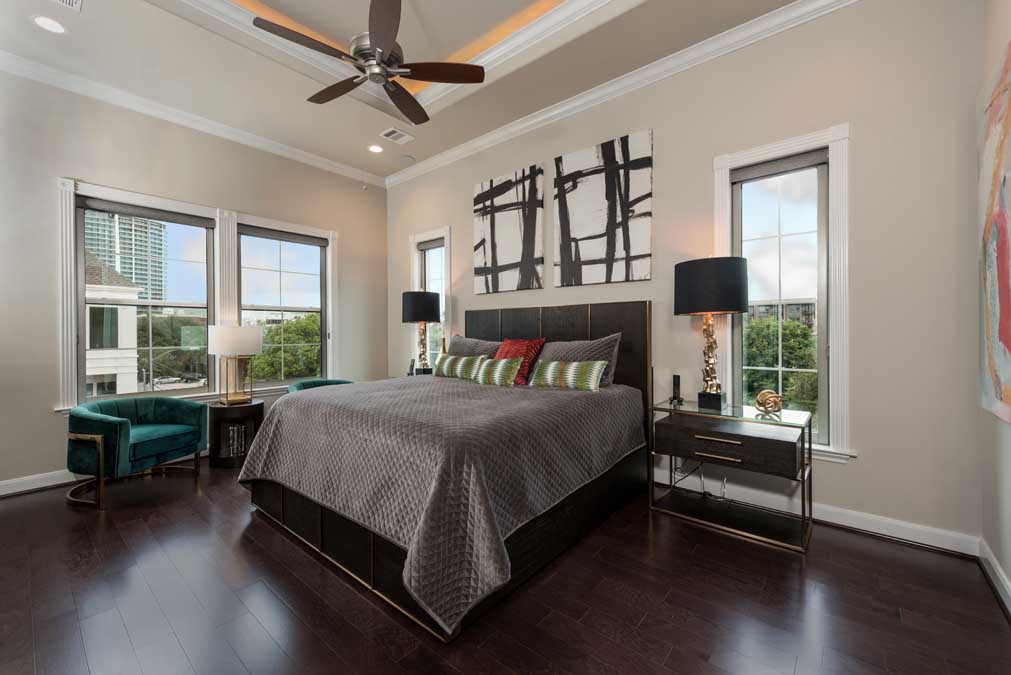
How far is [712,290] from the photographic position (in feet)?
8.40

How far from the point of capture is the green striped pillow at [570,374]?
9.28 ft

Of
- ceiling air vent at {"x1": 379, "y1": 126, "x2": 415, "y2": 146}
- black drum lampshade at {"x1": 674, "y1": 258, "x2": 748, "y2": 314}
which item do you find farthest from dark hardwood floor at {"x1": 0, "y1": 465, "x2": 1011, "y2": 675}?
ceiling air vent at {"x1": 379, "y1": 126, "x2": 415, "y2": 146}

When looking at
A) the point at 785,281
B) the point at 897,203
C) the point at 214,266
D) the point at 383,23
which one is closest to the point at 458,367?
the point at 383,23

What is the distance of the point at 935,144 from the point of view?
2211 mm

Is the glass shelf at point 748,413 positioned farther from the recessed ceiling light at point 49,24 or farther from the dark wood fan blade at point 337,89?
the recessed ceiling light at point 49,24

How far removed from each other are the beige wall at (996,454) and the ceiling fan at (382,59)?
2429mm

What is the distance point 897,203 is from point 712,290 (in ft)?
3.43

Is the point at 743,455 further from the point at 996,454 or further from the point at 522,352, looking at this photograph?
the point at 522,352

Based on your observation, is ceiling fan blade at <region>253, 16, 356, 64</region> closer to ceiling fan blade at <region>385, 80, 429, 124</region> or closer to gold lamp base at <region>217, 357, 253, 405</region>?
ceiling fan blade at <region>385, 80, 429, 124</region>

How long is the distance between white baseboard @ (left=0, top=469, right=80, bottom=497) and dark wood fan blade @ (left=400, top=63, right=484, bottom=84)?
396 centimetres

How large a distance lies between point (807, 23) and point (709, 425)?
8.35ft

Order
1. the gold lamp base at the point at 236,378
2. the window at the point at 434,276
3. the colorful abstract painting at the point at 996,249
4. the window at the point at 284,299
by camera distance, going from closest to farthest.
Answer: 1. the colorful abstract painting at the point at 996,249
2. the gold lamp base at the point at 236,378
3. the window at the point at 284,299
4. the window at the point at 434,276

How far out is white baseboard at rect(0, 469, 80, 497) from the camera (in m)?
2.99

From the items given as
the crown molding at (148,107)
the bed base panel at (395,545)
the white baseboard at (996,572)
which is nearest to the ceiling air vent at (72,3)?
the crown molding at (148,107)
